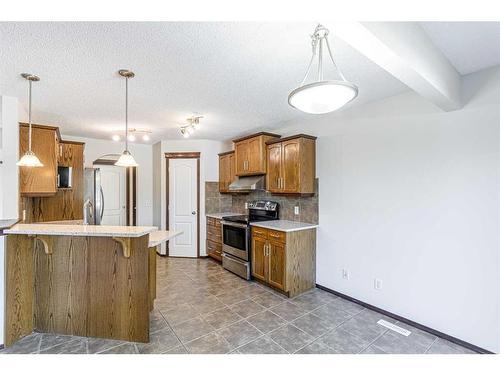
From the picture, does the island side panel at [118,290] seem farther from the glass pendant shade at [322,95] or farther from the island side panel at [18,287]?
the glass pendant shade at [322,95]

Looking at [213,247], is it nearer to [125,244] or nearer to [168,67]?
Result: [125,244]

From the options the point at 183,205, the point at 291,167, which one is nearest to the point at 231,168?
the point at 183,205

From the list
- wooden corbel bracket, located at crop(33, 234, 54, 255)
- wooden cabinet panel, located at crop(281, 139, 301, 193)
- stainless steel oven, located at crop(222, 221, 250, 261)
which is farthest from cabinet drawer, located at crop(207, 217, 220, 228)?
wooden corbel bracket, located at crop(33, 234, 54, 255)

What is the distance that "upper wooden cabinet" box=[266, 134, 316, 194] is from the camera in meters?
3.43

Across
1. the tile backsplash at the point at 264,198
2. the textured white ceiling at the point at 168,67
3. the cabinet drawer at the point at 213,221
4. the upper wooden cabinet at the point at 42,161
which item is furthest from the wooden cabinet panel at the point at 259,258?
the upper wooden cabinet at the point at 42,161

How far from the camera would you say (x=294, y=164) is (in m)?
3.49

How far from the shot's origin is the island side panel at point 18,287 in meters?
2.15

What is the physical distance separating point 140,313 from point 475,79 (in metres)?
3.60

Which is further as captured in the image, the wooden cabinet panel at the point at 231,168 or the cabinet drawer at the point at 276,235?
the wooden cabinet panel at the point at 231,168

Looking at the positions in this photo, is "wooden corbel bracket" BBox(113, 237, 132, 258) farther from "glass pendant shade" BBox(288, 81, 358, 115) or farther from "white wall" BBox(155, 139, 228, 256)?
"white wall" BBox(155, 139, 228, 256)

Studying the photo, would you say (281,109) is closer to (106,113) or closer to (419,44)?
(419,44)

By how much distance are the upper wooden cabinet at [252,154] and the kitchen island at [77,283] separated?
7.29 feet

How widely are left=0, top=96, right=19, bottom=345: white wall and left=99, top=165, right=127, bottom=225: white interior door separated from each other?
2917 mm

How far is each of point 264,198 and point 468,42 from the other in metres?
3.25
